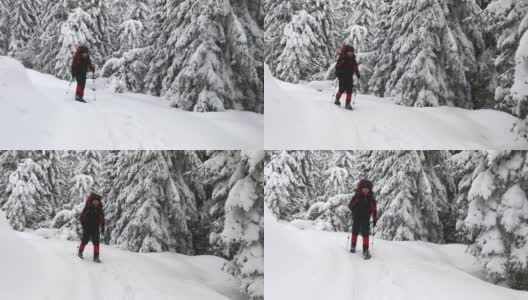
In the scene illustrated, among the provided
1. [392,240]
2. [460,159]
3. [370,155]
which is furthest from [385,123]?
[392,240]

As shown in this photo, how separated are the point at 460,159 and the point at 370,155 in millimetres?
822

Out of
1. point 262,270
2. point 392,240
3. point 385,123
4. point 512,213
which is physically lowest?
point 262,270

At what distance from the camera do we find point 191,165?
14.2 feet

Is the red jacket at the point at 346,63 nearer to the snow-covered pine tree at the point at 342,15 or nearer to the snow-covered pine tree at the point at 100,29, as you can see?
the snow-covered pine tree at the point at 342,15

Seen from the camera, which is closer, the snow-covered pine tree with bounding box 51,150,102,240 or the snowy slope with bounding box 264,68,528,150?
the snow-covered pine tree with bounding box 51,150,102,240

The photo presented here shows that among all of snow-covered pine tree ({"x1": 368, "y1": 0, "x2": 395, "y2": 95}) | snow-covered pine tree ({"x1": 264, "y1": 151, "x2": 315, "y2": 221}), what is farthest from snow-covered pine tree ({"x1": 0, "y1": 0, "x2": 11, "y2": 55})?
snow-covered pine tree ({"x1": 368, "y1": 0, "x2": 395, "y2": 95})

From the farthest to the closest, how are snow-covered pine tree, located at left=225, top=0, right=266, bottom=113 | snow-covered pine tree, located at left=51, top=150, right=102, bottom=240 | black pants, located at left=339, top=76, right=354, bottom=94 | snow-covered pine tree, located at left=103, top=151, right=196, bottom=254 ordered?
snow-covered pine tree, located at left=225, top=0, right=266, bottom=113, snow-covered pine tree, located at left=103, top=151, right=196, bottom=254, black pants, located at left=339, top=76, right=354, bottom=94, snow-covered pine tree, located at left=51, top=150, right=102, bottom=240

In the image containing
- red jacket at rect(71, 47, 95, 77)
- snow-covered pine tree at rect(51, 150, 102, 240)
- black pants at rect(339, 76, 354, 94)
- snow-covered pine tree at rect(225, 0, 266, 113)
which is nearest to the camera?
red jacket at rect(71, 47, 95, 77)

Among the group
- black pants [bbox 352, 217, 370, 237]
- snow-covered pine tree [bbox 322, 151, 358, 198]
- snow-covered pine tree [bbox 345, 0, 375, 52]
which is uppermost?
snow-covered pine tree [bbox 345, 0, 375, 52]

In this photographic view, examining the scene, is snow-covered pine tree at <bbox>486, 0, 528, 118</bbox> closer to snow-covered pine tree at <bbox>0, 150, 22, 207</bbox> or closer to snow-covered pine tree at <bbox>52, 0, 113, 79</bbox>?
snow-covered pine tree at <bbox>52, 0, 113, 79</bbox>

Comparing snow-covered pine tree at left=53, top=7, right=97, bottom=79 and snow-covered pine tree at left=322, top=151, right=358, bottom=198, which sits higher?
snow-covered pine tree at left=53, top=7, right=97, bottom=79

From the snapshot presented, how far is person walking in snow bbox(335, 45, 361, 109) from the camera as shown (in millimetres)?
4137

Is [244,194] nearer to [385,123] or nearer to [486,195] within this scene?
[385,123]

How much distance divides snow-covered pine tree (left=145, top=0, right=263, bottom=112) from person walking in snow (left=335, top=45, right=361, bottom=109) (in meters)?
0.74
